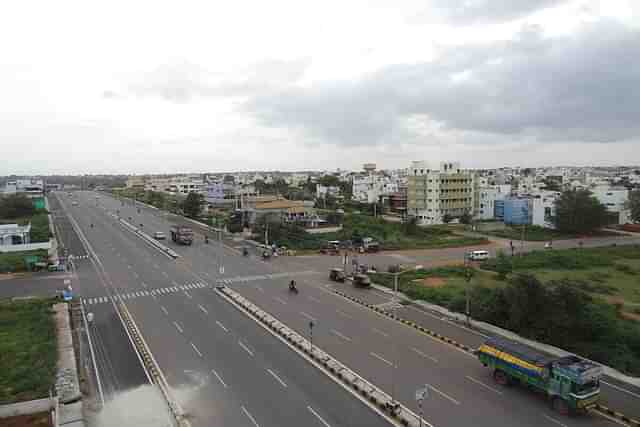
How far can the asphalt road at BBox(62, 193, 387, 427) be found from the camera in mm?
17859

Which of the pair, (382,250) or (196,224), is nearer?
(382,250)

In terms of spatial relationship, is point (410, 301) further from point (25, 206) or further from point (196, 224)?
point (25, 206)

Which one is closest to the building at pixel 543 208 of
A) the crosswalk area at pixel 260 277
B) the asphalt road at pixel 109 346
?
the crosswalk area at pixel 260 277

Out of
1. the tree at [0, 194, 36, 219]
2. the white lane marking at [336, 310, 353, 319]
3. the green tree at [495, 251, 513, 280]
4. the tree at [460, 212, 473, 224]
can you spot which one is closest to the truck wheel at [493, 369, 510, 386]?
the white lane marking at [336, 310, 353, 319]

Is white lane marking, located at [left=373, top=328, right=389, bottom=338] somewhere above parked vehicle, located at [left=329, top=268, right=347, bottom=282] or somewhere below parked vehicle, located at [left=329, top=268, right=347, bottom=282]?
below

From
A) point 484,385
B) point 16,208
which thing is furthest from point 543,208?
point 16,208

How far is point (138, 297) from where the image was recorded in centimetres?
3631

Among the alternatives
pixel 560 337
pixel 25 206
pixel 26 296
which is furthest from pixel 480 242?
pixel 25 206

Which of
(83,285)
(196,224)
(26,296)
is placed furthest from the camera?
(196,224)

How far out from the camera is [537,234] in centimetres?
7525

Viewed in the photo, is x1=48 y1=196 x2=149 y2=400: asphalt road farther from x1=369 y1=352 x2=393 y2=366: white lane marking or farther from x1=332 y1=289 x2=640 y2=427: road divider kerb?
→ x1=332 y1=289 x2=640 y2=427: road divider kerb

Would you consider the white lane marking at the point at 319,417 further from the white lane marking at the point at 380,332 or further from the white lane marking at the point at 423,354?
the white lane marking at the point at 380,332

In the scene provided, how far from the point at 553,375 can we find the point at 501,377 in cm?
272

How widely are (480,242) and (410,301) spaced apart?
36.8 m
